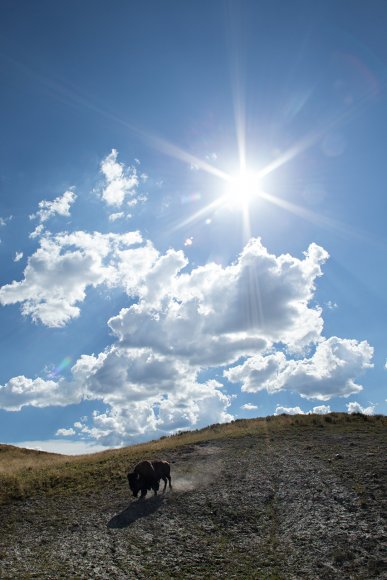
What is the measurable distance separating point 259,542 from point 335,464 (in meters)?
11.9

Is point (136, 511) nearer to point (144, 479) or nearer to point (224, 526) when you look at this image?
point (144, 479)

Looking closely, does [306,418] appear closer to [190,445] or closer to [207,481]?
[190,445]

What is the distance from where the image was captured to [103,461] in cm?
3969

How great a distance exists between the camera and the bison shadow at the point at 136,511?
22047mm

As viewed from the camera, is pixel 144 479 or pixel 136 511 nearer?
pixel 136 511

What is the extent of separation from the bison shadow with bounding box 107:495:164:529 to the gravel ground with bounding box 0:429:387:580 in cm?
5

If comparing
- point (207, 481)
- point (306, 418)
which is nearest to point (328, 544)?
point (207, 481)

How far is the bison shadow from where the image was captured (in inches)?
868

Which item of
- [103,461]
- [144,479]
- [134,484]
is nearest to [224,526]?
[144,479]

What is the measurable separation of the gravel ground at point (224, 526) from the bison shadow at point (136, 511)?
0.05 m

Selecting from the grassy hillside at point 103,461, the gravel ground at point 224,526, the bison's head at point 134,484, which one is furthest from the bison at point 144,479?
the grassy hillside at point 103,461

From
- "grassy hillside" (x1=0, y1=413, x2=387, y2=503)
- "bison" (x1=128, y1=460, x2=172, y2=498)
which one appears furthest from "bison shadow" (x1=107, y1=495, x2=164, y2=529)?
"grassy hillside" (x1=0, y1=413, x2=387, y2=503)

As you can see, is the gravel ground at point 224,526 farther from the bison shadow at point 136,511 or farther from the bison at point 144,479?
the bison at point 144,479

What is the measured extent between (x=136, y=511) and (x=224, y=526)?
204 inches
